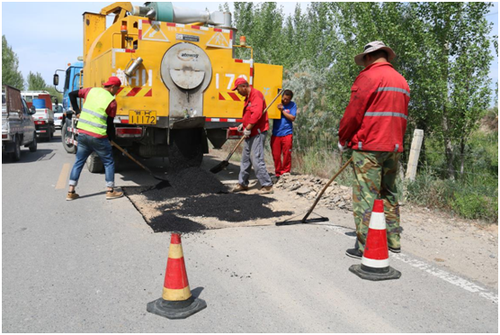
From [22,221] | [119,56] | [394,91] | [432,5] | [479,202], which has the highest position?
[432,5]

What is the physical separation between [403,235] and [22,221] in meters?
4.76

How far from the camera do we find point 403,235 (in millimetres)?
5211

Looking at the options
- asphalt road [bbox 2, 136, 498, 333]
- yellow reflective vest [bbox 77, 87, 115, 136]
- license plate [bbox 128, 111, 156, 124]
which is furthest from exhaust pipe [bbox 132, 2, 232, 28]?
asphalt road [bbox 2, 136, 498, 333]

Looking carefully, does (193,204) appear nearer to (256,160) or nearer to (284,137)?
(256,160)

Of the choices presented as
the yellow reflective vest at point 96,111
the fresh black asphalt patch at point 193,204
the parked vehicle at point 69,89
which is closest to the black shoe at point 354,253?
the fresh black asphalt patch at point 193,204

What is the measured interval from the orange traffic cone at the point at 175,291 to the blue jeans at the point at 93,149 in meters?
4.23

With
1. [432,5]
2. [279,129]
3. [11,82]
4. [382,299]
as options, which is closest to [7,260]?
[382,299]

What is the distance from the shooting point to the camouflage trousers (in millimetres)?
4281

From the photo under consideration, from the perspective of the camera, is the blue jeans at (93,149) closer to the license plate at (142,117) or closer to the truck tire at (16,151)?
the license plate at (142,117)

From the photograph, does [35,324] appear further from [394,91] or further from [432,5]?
[432,5]

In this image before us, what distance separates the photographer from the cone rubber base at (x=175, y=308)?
3115mm

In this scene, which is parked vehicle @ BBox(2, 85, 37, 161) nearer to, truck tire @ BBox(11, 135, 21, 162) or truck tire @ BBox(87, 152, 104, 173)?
truck tire @ BBox(11, 135, 21, 162)

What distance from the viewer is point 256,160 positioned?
7457mm

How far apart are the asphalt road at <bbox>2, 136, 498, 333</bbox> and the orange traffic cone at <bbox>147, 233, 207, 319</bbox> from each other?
72 mm
